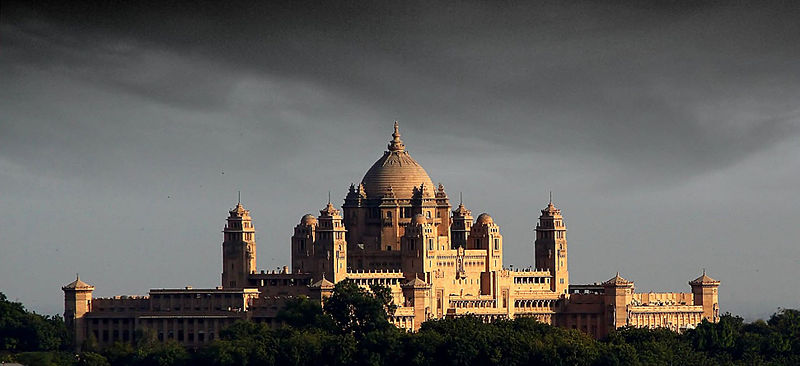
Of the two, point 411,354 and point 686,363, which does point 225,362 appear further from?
point 686,363

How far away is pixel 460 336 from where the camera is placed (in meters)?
196

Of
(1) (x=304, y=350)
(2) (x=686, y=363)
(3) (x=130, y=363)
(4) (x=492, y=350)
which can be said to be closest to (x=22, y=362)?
(3) (x=130, y=363)

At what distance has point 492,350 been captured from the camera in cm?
19350

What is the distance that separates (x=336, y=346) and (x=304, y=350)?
2.26 meters

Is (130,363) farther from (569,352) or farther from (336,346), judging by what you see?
(569,352)

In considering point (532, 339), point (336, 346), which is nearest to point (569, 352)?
point (532, 339)

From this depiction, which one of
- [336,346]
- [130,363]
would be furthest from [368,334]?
[130,363]

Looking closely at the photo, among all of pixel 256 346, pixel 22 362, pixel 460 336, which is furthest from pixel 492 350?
pixel 22 362

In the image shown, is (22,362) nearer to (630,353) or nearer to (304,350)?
(304,350)

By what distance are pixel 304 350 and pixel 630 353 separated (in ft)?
73.5

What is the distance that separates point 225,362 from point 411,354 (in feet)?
41.9

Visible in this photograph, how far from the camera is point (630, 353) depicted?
195 m

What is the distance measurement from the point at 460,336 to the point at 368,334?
646 cm

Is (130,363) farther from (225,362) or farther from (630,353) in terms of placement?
(630,353)
